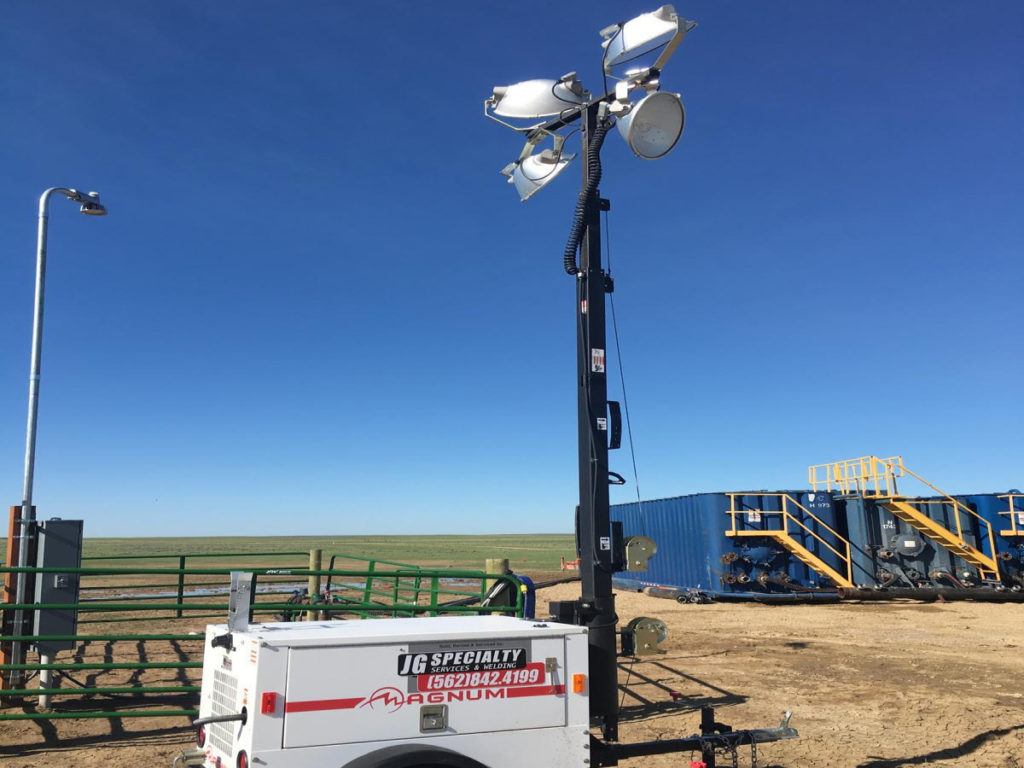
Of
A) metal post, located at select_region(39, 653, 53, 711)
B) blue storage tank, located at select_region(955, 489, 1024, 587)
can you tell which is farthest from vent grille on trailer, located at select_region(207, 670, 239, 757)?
blue storage tank, located at select_region(955, 489, 1024, 587)

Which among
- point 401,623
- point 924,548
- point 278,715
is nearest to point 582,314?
point 401,623

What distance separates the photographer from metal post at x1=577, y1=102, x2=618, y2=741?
571 centimetres

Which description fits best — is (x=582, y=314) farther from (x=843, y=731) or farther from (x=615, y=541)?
(x=843, y=731)

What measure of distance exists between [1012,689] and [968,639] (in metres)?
5.59

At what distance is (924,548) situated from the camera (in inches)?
972

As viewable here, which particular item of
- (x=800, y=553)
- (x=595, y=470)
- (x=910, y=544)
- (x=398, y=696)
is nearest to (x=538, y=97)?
(x=595, y=470)

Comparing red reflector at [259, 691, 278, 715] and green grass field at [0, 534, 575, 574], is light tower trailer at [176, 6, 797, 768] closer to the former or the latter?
red reflector at [259, 691, 278, 715]

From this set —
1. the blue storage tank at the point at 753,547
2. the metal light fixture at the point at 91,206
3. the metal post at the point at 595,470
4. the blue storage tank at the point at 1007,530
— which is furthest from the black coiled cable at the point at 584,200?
the blue storage tank at the point at 1007,530

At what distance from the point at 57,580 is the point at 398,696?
6.28 m

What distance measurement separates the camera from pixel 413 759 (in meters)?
4.20

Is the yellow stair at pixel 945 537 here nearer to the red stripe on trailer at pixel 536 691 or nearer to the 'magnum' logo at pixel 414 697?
the red stripe on trailer at pixel 536 691

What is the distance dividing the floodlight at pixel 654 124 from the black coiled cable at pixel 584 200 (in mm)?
253

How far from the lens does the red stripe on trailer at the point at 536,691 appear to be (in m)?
4.65

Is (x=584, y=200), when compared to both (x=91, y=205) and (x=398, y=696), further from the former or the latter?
(x=91, y=205)
